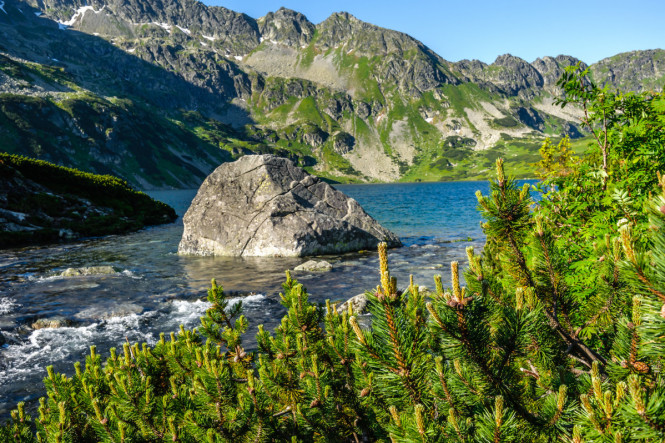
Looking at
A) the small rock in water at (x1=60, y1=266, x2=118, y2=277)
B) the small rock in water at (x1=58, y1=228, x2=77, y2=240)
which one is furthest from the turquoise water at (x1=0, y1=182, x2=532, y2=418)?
the small rock in water at (x1=58, y1=228, x2=77, y2=240)

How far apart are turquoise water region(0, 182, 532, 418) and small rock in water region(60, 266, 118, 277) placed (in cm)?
51

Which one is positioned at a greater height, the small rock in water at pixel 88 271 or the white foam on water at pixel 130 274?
the small rock in water at pixel 88 271

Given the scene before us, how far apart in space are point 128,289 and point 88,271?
15.8 feet

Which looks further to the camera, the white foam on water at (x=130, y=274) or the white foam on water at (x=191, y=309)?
the white foam on water at (x=130, y=274)

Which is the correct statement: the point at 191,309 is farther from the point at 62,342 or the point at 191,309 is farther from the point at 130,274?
the point at 130,274

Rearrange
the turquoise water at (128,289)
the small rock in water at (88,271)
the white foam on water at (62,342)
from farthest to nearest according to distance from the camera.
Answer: the small rock in water at (88,271)
the turquoise water at (128,289)
the white foam on water at (62,342)

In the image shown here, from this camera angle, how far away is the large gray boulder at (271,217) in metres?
26.7

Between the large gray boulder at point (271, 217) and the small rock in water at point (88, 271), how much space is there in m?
7.02

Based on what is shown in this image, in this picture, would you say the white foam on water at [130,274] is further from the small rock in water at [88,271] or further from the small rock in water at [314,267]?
the small rock in water at [314,267]

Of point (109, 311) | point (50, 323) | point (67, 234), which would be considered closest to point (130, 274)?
point (109, 311)

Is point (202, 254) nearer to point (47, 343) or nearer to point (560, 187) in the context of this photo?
point (47, 343)

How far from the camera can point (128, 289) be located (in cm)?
1744

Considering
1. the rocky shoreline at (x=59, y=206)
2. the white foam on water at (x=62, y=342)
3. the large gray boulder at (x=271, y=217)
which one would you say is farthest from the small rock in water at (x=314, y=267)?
the rocky shoreline at (x=59, y=206)

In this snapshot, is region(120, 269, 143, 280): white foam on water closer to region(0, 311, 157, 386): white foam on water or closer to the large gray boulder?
the large gray boulder
